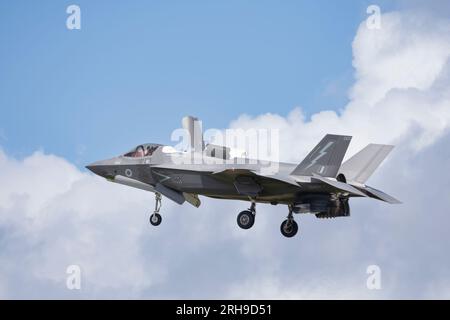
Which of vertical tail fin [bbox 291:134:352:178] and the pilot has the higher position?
the pilot

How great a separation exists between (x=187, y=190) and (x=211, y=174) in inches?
67.7

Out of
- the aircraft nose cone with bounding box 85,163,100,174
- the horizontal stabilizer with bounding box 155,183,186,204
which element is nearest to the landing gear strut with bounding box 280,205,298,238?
the horizontal stabilizer with bounding box 155,183,186,204

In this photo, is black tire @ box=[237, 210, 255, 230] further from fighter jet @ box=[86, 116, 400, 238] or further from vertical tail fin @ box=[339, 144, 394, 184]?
vertical tail fin @ box=[339, 144, 394, 184]

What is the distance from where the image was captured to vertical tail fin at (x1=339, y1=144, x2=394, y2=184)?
39969 mm

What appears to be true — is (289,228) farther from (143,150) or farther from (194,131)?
(143,150)

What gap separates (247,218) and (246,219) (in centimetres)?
6

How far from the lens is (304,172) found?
38656 millimetres

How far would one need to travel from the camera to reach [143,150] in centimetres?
4222

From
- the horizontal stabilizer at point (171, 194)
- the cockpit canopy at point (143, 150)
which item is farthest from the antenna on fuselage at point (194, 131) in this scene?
the horizontal stabilizer at point (171, 194)

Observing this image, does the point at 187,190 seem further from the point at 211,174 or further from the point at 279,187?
the point at 279,187

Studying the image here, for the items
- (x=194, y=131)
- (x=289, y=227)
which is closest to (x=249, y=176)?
(x=289, y=227)

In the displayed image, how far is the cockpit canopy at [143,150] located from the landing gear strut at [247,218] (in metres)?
4.95
